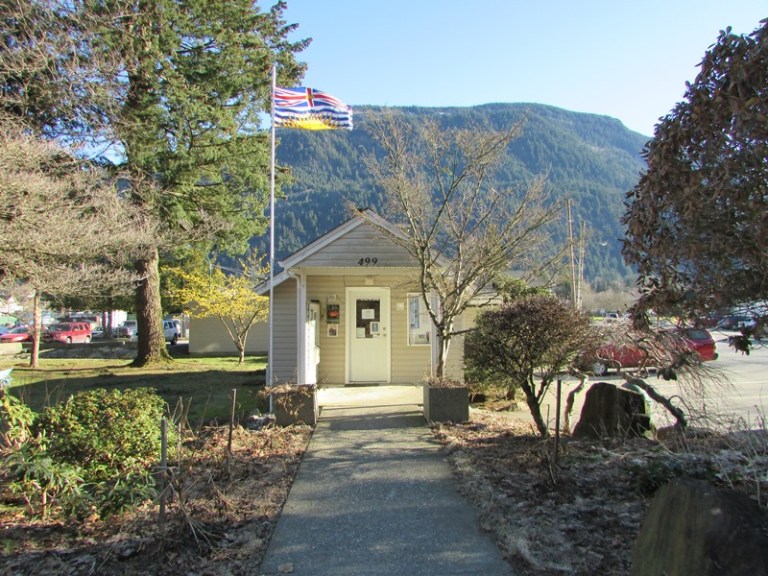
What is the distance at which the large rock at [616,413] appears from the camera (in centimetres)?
712

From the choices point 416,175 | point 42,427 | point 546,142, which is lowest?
point 42,427

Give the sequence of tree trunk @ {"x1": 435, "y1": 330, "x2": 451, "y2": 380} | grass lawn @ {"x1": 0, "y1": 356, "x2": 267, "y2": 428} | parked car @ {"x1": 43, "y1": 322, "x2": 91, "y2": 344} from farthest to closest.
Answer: parked car @ {"x1": 43, "y1": 322, "x2": 91, "y2": 344}
grass lawn @ {"x1": 0, "y1": 356, "x2": 267, "y2": 428}
tree trunk @ {"x1": 435, "y1": 330, "x2": 451, "y2": 380}

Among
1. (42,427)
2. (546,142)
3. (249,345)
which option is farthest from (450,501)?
(546,142)

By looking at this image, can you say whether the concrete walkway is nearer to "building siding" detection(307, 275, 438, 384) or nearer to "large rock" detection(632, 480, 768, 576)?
"large rock" detection(632, 480, 768, 576)

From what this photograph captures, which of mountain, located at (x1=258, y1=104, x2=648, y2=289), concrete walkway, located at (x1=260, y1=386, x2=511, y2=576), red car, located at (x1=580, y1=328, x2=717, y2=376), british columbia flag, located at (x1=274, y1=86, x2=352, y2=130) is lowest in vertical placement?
concrete walkway, located at (x1=260, y1=386, x2=511, y2=576)

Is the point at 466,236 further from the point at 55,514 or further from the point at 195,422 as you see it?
the point at 55,514

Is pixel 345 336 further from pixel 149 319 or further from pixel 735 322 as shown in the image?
pixel 149 319

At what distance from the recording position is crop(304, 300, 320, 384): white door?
33.9ft

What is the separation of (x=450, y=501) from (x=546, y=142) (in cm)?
13424

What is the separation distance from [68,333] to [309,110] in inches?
1359

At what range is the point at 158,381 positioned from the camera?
1436 cm

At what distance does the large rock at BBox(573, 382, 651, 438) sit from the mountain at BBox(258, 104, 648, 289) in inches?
83.8

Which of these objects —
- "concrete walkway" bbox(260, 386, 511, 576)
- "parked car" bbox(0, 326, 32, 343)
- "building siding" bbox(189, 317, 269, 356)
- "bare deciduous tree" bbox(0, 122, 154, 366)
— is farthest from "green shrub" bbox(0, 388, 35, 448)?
"parked car" bbox(0, 326, 32, 343)

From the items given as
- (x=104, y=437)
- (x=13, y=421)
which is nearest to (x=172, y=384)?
(x=104, y=437)
